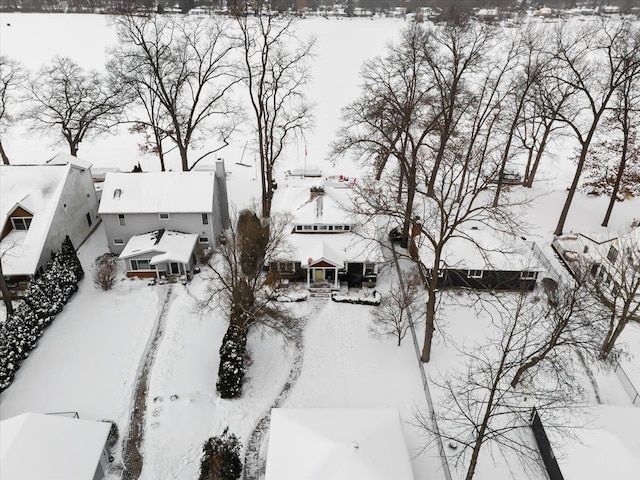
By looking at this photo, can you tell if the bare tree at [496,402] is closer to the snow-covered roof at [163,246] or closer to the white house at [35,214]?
the snow-covered roof at [163,246]

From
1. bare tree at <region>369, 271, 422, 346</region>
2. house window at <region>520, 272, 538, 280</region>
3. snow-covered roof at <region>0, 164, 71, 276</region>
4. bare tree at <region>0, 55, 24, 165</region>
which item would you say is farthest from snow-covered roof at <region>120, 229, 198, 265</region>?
bare tree at <region>0, 55, 24, 165</region>

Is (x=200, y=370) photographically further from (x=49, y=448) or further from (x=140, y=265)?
(x=140, y=265)

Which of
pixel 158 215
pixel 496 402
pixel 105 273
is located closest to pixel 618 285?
pixel 496 402

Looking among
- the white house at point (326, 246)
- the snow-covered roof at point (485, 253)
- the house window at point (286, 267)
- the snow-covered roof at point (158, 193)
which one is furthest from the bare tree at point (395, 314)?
the snow-covered roof at point (158, 193)

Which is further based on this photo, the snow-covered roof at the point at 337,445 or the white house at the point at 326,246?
the white house at the point at 326,246

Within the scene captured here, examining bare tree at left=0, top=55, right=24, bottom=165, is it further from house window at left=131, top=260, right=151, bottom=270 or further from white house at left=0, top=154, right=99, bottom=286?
house window at left=131, top=260, right=151, bottom=270
